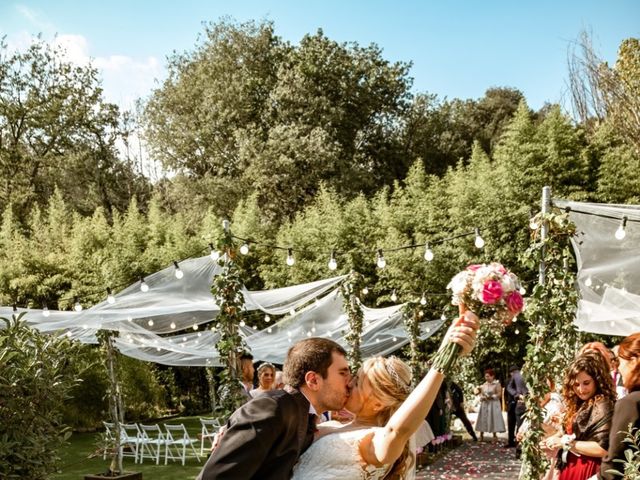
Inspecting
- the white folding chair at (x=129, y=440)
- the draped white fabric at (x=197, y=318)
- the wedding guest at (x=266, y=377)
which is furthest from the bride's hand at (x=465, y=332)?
the white folding chair at (x=129, y=440)

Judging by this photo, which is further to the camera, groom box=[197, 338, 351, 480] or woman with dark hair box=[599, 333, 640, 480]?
woman with dark hair box=[599, 333, 640, 480]

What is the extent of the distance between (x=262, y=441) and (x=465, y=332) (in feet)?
2.03

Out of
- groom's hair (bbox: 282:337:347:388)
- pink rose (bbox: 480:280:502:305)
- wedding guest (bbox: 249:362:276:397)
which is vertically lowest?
wedding guest (bbox: 249:362:276:397)

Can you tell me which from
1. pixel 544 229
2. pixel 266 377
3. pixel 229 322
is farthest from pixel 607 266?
pixel 229 322

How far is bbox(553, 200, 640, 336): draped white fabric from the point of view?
607cm

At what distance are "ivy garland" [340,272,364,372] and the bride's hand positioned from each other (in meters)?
7.03

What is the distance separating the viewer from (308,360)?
216cm

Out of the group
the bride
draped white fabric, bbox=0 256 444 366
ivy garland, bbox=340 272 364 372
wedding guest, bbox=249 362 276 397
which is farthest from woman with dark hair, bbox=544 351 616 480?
ivy garland, bbox=340 272 364 372

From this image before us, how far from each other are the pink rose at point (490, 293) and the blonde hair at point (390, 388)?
1.11ft

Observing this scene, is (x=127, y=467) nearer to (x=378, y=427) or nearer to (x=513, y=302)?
(x=378, y=427)

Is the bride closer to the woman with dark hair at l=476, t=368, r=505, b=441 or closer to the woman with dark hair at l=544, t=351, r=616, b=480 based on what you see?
the woman with dark hair at l=544, t=351, r=616, b=480

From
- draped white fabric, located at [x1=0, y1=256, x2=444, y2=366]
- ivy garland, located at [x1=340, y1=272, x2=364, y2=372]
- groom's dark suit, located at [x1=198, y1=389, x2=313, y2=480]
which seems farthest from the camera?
ivy garland, located at [x1=340, y1=272, x2=364, y2=372]

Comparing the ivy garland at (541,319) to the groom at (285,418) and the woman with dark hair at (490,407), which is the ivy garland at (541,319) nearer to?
the groom at (285,418)

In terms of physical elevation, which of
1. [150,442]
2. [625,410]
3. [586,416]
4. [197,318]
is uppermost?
[625,410]
